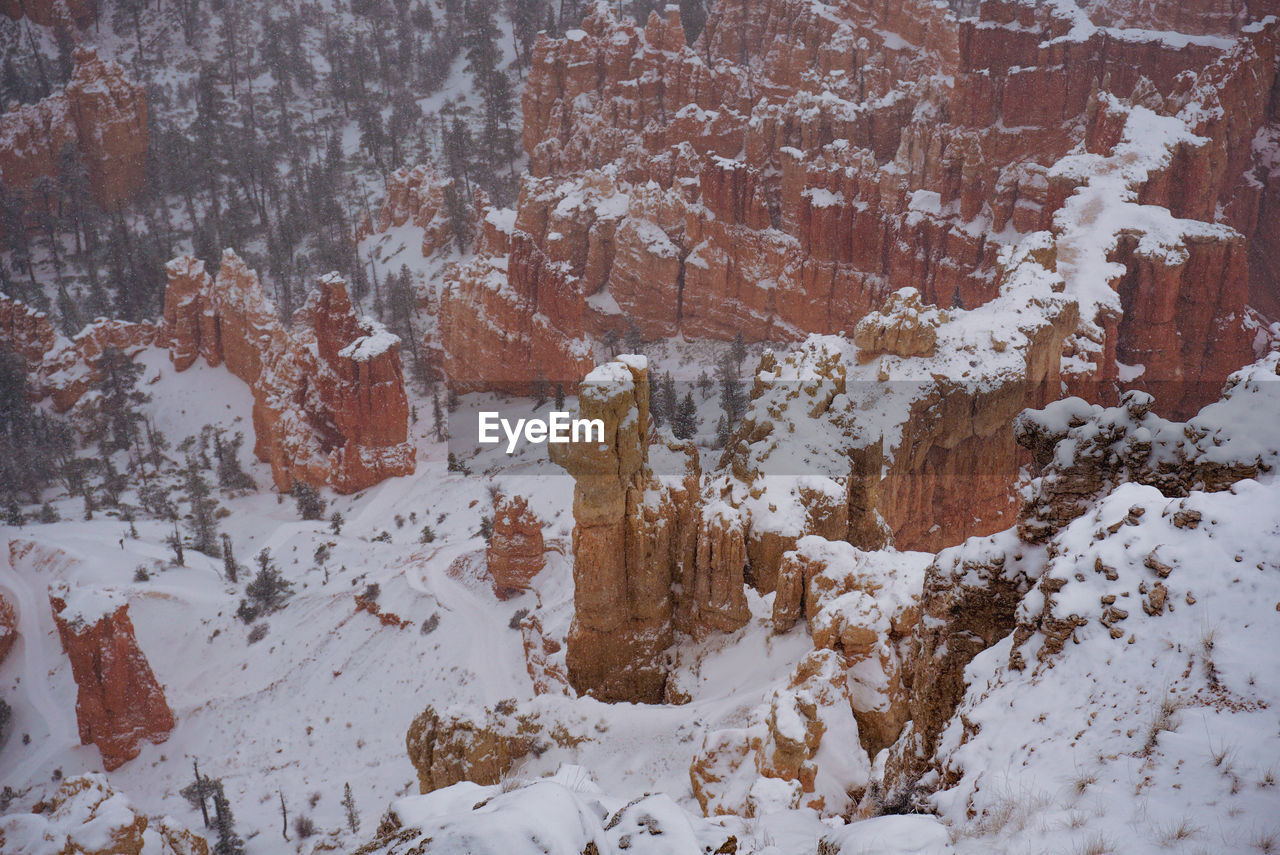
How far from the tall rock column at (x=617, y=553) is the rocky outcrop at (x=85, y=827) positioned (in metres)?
9.09

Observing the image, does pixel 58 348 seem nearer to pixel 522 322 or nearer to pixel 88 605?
pixel 522 322

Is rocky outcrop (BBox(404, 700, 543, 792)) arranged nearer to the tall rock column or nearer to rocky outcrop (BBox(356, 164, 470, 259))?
the tall rock column

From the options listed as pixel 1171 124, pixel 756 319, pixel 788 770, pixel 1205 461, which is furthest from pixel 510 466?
pixel 1171 124

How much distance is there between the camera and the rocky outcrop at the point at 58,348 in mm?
44688

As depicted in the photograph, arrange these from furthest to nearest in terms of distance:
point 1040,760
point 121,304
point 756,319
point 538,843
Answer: point 121,304 → point 756,319 → point 1040,760 → point 538,843

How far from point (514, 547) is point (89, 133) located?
58.6 meters

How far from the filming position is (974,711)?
22.3 feet

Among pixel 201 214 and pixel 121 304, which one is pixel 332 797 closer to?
Answer: pixel 121 304

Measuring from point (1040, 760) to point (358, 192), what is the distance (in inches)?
2695

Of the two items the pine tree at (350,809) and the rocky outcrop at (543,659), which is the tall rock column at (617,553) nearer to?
the rocky outcrop at (543,659)

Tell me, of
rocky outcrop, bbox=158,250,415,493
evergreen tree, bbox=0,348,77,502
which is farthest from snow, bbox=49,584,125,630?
evergreen tree, bbox=0,348,77,502

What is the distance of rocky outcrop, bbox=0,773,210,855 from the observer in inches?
577

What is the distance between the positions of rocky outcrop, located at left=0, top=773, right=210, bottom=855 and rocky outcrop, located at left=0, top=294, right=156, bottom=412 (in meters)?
35.5

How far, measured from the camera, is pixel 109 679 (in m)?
24.0
